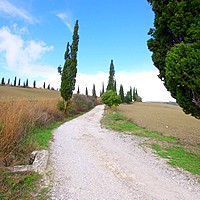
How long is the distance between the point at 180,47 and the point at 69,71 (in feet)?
54.4

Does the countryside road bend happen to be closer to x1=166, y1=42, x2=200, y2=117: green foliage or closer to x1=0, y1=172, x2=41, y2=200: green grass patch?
x1=0, y1=172, x2=41, y2=200: green grass patch

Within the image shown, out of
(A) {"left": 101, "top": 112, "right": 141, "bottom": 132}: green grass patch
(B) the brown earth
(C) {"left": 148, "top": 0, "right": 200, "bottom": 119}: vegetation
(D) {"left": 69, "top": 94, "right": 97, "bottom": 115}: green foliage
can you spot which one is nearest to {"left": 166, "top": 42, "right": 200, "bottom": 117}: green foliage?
(C) {"left": 148, "top": 0, "right": 200, "bottom": 119}: vegetation

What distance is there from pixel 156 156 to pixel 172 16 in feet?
18.4

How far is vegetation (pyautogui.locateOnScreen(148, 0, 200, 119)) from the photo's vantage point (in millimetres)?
6254

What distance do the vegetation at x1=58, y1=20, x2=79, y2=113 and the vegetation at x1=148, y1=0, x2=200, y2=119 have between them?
13.9 metres

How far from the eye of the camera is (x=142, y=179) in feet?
13.5

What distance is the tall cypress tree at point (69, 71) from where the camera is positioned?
2106 centimetres

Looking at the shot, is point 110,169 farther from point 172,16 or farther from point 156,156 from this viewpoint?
point 172,16

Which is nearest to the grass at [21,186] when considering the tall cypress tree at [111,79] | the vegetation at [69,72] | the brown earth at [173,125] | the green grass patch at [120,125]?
the brown earth at [173,125]

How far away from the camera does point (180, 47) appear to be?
20.8 ft

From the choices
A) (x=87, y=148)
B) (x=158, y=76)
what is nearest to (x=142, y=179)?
(x=87, y=148)

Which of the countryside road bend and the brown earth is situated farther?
the brown earth

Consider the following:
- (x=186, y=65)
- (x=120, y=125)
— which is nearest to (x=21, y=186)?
(x=186, y=65)

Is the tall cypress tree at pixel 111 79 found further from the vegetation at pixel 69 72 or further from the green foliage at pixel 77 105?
the vegetation at pixel 69 72
